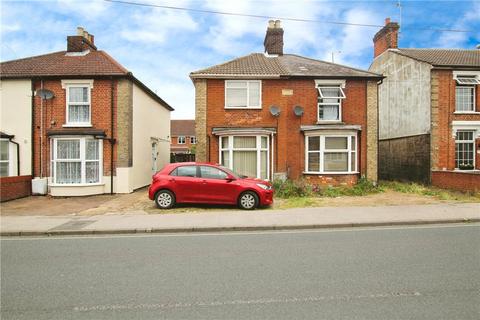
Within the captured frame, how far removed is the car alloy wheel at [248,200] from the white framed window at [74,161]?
7.94 meters

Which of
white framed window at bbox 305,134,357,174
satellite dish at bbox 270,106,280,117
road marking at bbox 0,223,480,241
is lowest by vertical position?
road marking at bbox 0,223,480,241

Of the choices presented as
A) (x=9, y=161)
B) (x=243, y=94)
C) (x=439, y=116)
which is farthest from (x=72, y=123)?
(x=439, y=116)

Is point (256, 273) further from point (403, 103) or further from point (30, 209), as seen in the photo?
point (403, 103)

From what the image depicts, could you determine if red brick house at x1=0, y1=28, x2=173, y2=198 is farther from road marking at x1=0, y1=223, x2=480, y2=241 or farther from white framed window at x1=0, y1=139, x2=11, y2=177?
road marking at x1=0, y1=223, x2=480, y2=241

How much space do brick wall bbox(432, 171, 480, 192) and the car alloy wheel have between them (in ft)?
31.0

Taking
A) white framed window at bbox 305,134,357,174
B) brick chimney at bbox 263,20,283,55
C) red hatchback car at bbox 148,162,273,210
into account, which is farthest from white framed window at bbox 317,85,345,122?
red hatchback car at bbox 148,162,273,210

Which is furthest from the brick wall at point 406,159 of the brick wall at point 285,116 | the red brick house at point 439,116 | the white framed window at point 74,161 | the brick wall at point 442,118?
the white framed window at point 74,161

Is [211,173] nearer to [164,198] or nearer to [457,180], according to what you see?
[164,198]

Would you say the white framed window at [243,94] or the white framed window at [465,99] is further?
the white framed window at [465,99]

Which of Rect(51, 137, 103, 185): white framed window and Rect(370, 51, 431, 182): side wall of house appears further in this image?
Rect(370, 51, 431, 182): side wall of house

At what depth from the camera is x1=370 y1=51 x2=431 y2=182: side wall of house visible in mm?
16538

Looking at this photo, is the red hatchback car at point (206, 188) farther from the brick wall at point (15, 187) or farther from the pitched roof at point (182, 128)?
the pitched roof at point (182, 128)

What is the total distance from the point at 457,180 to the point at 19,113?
20.7m

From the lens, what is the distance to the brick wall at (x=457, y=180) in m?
12.9
